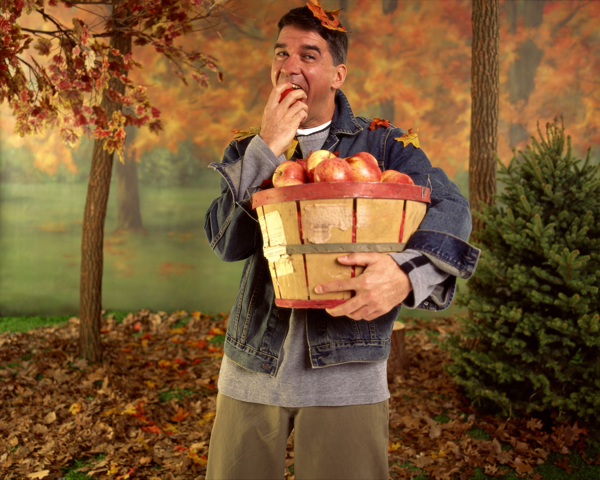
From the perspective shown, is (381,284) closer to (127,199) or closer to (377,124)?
(377,124)

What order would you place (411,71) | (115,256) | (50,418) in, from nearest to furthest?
(50,418) → (115,256) → (411,71)

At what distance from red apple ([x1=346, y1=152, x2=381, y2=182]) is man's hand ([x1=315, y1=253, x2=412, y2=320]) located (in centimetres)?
22

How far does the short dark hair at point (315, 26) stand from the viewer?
1.90 m

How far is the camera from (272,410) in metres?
1.78

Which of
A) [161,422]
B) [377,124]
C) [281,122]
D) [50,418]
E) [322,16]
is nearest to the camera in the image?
[281,122]

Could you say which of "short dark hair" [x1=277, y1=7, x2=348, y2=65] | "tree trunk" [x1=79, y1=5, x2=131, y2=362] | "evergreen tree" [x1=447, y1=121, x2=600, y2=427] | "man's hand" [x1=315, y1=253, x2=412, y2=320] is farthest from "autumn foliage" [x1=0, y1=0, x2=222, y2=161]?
"evergreen tree" [x1=447, y1=121, x2=600, y2=427]

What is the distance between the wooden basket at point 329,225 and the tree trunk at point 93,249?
4.57 m

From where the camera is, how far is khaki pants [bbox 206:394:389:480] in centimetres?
171

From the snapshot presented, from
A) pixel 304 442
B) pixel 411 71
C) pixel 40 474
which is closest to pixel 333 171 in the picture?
pixel 304 442

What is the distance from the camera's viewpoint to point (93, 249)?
19.0 ft

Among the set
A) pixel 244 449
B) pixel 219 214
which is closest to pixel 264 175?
pixel 219 214

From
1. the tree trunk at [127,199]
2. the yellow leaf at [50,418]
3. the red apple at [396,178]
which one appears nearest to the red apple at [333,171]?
the red apple at [396,178]

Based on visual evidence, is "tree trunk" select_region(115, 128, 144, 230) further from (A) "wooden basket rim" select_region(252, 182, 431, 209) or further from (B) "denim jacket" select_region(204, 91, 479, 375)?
(A) "wooden basket rim" select_region(252, 182, 431, 209)

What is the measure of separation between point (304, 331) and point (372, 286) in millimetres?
459
